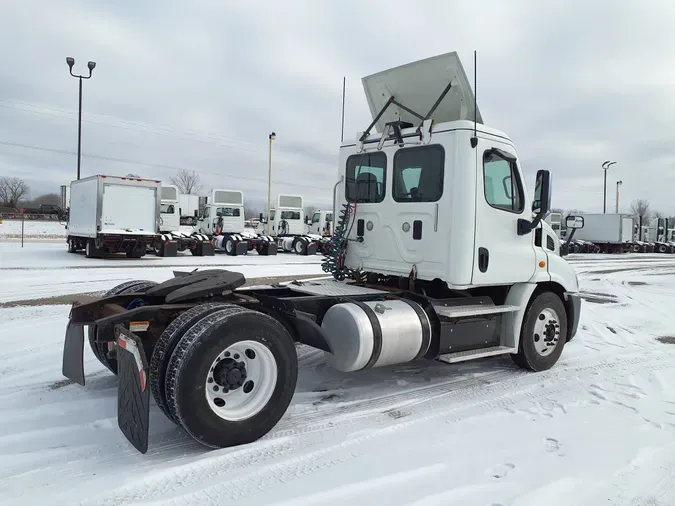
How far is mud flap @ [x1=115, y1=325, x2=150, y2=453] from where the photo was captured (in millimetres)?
3557

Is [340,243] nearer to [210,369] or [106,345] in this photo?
[106,345]

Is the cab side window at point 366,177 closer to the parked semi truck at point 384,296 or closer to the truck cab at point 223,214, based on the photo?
the parked semi truck at point 384,296

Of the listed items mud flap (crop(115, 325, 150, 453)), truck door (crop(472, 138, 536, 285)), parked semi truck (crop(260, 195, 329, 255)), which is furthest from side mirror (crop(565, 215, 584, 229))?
parked semi truck (crop(260, 195, 329, 255))

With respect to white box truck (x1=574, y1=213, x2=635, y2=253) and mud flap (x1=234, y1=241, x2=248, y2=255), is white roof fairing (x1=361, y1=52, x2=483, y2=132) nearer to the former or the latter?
mud flap (x1=234, y1=241, x2=248, y2=255)

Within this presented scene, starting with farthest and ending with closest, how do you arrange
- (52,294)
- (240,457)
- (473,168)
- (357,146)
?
(52,294)
(357,146)
(473,168)
(240,457)

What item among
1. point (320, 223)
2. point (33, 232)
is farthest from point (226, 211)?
point (33, 232)

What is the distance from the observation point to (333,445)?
4.05 meters

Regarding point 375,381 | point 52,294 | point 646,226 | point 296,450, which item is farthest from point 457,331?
point 646,226

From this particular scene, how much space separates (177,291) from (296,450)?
1.62 m

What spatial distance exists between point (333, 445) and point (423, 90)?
416cm

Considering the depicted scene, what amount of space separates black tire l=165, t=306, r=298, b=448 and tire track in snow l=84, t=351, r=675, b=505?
16 cm

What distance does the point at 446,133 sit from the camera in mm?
5539

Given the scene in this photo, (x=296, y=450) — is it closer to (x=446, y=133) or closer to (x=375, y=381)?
(x=375, y=381)

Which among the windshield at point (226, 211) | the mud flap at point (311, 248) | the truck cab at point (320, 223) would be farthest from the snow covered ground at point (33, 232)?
the mud flap at point (311, 248)
